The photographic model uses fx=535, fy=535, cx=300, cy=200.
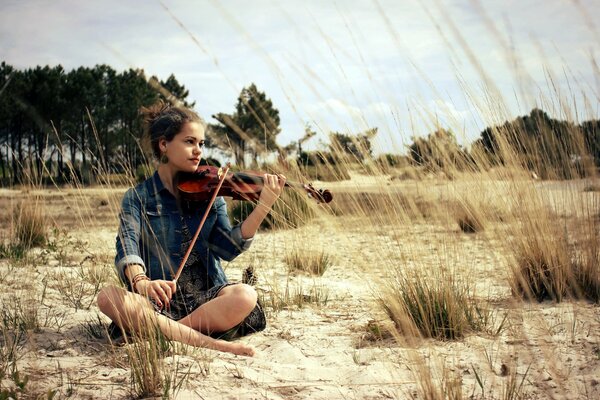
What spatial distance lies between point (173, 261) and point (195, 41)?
3.93 feet

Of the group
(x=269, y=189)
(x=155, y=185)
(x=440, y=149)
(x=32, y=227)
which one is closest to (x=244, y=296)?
(x=269, y=189)

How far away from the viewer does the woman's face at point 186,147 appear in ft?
8.57

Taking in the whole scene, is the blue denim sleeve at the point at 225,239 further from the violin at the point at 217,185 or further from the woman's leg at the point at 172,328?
the woman's leg at the point at 172,328

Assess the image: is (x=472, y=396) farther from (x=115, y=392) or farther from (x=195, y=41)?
(x=195, y=41)

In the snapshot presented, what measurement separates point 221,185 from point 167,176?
1.17 ft

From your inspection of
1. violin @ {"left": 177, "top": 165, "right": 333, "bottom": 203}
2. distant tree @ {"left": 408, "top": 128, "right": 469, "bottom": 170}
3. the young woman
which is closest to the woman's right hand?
the young woman

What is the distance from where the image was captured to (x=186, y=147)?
2619 millimetres

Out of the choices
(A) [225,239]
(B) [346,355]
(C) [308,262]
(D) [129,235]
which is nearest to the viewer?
(B) [346,355]

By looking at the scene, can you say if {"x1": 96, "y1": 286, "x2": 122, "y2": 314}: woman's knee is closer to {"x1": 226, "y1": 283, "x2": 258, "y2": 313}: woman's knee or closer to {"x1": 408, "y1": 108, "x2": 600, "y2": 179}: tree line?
{"x1": 226, "y1": 283, "x2": 258, "y2": 313}: woman's knee

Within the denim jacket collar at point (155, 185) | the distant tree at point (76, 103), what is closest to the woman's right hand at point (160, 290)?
the denim jacket collar at point (155, 185)

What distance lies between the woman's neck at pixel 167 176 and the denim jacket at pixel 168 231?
21 mm

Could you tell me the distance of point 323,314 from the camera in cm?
300

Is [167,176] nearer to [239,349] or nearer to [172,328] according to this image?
[172,328]

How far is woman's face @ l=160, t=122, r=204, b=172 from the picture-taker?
8.57 ft
